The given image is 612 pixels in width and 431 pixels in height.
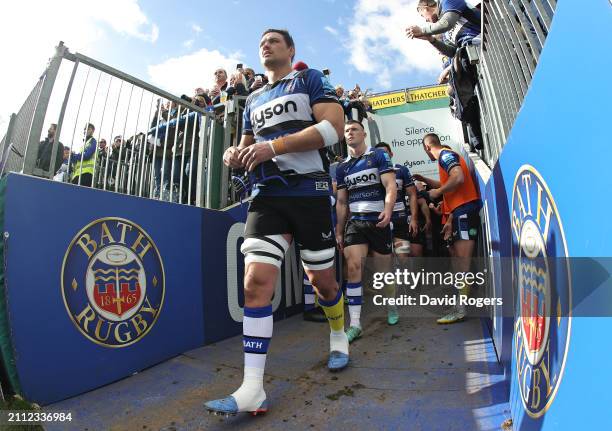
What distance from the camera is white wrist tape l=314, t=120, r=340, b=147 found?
211 cm

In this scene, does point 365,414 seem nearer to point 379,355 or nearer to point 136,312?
point 379,355

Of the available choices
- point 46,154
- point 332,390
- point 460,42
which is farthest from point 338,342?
point 460,42

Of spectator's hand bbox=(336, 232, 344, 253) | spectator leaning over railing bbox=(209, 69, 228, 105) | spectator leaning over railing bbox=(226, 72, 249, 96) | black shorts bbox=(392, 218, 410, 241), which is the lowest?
spectator's hand bbox=(336, 232, 344, 253)

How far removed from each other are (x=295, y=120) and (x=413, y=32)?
7.57 ft

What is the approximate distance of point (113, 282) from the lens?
248cm

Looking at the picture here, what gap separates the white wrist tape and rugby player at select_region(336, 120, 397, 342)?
1.49m

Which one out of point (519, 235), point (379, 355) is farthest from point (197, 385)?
point (519, 235)

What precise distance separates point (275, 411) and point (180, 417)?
487 mm

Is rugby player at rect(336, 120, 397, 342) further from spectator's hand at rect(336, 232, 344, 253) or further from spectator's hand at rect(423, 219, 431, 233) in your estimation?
spectator's hand at rect(423, 219, 431, 233)

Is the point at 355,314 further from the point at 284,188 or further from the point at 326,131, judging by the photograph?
the point at 326,131

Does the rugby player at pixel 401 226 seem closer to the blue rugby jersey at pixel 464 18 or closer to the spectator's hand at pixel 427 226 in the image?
the spectator's hand at pixel 427 226

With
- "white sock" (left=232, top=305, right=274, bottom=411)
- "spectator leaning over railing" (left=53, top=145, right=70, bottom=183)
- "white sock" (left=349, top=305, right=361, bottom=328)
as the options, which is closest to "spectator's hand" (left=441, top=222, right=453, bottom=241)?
"white sock" (left=349, top=305, right=361, bottom=328)

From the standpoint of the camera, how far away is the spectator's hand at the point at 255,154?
6.60 feet

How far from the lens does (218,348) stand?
10.1 feet
